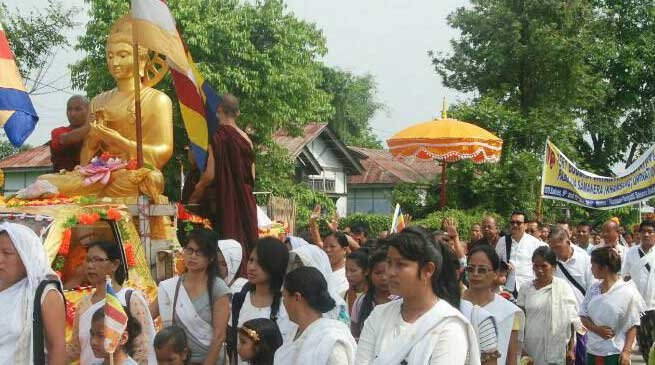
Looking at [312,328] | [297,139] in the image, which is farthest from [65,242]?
[297,139]

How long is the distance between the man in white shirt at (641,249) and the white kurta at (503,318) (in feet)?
15.3

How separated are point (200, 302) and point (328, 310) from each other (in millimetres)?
1549

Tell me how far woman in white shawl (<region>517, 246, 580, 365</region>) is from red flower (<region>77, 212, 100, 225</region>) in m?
3.94

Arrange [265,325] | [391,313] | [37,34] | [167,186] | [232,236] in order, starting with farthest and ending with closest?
1. [167,186]
2. [37,34]
3. [232,236]
4. [265,325]
5. [391,313]

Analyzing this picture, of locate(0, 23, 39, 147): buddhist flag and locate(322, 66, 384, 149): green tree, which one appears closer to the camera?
locate(0, 23, 39, 147): buddhist flag

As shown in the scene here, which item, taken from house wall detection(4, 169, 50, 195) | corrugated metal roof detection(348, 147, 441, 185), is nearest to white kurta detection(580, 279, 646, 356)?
house wall detection(4, 169, 50, 195)

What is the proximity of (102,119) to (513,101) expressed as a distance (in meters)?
25.2

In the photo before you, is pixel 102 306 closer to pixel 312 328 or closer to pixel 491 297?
pixel 312 328

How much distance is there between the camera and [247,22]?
28.2 m

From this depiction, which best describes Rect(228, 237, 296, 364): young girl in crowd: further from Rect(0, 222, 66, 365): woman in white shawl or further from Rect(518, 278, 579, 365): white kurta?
Rect(518, 278, 579, 365): white kurta

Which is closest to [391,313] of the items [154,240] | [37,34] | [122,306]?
[122,306]

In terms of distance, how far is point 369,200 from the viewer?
162 ft

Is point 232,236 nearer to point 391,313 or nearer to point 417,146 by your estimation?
point 417,146

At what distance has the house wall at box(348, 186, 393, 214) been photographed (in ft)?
160
